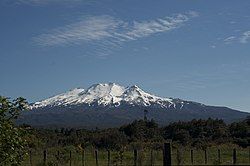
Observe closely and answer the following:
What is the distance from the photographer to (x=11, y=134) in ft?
58.1

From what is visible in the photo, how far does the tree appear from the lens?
57.6 feet

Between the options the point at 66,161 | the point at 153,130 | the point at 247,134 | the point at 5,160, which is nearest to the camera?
the point at 5,160

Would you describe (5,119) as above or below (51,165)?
above

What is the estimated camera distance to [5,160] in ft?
58.0

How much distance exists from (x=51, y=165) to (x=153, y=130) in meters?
40.6

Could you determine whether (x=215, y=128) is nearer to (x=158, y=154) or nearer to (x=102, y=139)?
(x=102, y=139)

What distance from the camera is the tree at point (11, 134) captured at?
17.6 m

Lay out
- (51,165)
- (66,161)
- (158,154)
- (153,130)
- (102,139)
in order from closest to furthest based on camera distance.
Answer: (51,165) → (66,161) → (158,154) → (102,139) → (153,130)

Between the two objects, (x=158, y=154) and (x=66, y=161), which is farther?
(x=158, y=154)

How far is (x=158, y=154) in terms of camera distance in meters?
41.2

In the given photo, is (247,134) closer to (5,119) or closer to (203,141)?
(203,141)

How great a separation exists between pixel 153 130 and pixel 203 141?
12744 millimetres

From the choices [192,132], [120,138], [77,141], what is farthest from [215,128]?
[77,141]

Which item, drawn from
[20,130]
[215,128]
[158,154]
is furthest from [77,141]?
Answer: [20,130]
